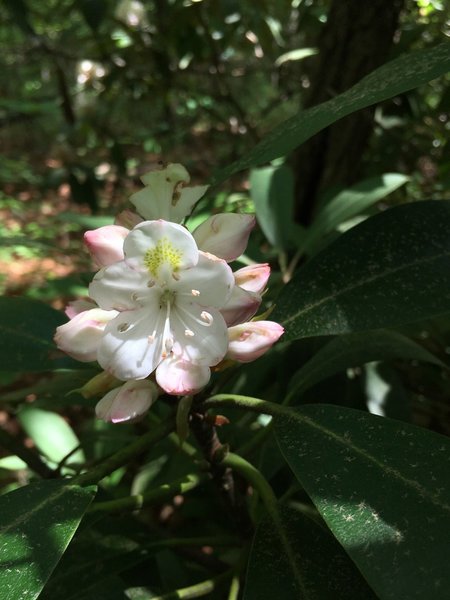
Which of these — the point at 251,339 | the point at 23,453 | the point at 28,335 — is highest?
the point at 251,339

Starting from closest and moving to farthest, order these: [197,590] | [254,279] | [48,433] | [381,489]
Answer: [381,489] → [254,279] → [197,590] → [48,433]

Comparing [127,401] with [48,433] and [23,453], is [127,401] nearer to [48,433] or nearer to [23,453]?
[23,453]

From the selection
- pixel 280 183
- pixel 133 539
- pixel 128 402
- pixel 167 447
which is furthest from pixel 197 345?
pixel 280 183

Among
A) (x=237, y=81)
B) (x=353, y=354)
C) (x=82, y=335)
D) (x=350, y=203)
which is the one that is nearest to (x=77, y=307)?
(x=82, y=335)

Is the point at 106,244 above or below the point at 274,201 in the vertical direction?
above

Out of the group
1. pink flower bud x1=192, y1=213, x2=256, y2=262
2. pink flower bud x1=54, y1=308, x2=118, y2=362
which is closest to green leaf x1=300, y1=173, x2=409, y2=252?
pink flower bud x1=192, y1=213, x2=256, y2=262

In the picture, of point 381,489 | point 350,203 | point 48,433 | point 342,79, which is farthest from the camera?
point 342,79

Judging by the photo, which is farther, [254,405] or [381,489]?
[254,405]
